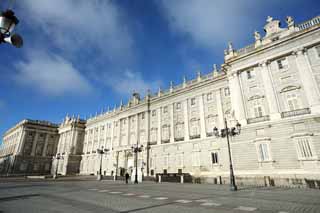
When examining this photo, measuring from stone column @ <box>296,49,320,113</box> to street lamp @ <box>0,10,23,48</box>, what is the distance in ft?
73.9

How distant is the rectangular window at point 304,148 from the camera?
17.0 m

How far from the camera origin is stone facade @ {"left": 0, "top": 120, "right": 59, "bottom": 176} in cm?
5131

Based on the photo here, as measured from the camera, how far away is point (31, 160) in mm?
53188

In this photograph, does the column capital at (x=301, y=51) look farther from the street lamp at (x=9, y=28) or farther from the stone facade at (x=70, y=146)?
the stone facade at (x=70, y=146)

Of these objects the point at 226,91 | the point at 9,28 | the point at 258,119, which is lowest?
the point at 9,28

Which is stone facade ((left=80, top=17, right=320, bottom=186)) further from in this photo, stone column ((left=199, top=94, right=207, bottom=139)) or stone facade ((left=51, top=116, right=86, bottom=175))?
stone facade ((left=51, top=116, right=86, bottom=175))

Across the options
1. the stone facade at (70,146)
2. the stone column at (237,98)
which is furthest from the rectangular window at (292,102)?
the stone facade at (70,146)

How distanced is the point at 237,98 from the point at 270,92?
366cm

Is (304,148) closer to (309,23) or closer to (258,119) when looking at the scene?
(258,119)

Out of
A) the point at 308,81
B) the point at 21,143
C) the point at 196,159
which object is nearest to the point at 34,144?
the point at 21,143

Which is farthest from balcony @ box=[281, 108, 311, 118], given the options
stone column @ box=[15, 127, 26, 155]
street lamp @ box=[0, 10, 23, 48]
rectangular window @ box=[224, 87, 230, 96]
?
stone column @ box=[15, 127, 26, 155]

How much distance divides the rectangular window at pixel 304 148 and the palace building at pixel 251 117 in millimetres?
73

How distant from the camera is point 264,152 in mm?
19547

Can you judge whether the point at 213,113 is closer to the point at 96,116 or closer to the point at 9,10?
the point at 9,10
